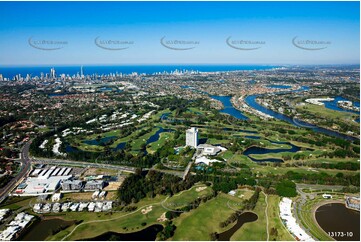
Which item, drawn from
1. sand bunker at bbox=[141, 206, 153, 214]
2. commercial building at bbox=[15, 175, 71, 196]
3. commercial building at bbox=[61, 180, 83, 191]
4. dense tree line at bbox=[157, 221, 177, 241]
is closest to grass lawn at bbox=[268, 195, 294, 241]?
dense tree line at bbox=[157, 221, 177, 241]

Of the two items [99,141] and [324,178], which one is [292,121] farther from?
[99,141]

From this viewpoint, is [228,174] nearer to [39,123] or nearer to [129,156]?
[129,156]

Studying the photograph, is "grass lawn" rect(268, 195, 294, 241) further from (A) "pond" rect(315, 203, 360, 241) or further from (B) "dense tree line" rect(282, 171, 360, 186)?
(B) "dense tree line" rect(282, 171, 360, 186)

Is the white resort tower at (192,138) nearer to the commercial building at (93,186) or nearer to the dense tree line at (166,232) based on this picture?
the commercial building at (93,186)

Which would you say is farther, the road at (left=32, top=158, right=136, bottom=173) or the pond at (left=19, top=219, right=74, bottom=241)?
the road at (left=32, top=158, right=136, bottom=173)

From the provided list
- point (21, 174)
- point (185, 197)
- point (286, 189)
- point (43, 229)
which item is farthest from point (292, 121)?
point (43, 229)

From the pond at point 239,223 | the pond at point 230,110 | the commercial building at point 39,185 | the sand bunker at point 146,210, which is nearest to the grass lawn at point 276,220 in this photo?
the pond at point 239,223
